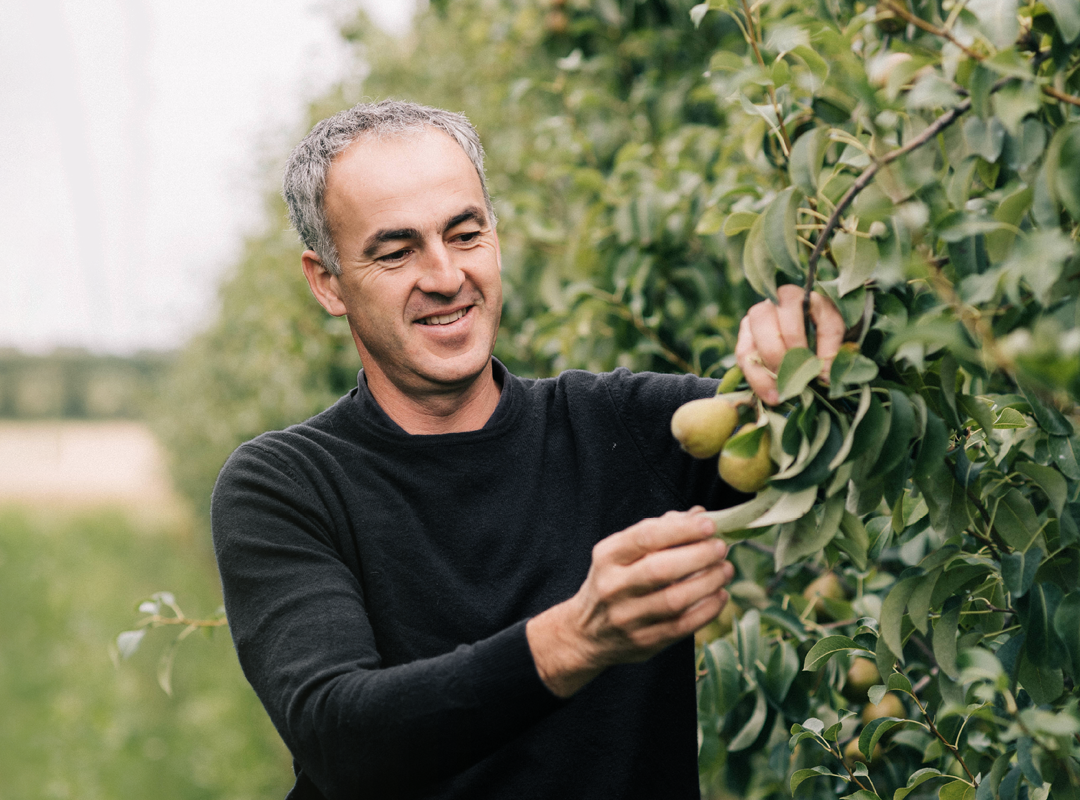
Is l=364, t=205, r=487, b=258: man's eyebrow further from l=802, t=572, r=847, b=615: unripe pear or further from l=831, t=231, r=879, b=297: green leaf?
l=802, t=572, r=847, b=615: unripe pear

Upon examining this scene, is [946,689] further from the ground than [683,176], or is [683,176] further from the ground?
[683,176]

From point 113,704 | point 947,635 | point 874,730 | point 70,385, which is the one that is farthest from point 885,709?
point 70,385

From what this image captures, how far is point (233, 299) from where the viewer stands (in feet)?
38.7

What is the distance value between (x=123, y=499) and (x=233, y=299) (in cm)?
1534

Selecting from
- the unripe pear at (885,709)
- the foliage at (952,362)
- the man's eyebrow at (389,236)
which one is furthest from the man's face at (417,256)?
the unripe pear at (885,709)

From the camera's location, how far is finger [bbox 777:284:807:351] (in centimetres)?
129

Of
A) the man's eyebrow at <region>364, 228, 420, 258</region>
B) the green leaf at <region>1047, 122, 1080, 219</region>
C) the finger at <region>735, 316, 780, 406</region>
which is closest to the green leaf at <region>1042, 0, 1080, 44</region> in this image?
the green leaf at <region>1047, 122, 1080, 219</region>

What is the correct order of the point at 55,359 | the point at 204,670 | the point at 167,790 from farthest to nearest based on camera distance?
the point at 55,359
the point at 204,670
the point at 167,790

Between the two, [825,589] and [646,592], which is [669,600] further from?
[825,589]

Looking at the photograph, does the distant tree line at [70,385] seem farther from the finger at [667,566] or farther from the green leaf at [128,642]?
the finger at [667,566]

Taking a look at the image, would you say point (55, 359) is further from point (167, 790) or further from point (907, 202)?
point (907, 202)

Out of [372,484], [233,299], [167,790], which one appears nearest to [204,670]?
[167,790]

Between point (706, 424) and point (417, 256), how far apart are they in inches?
29.4

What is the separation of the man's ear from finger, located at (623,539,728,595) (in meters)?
1.06
